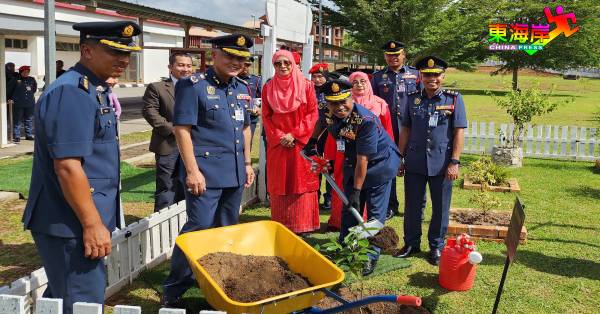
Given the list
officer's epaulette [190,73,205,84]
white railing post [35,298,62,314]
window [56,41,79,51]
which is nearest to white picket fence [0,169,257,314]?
white railing post [35,298,62,314]

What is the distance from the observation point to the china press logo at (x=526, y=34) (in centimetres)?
3809

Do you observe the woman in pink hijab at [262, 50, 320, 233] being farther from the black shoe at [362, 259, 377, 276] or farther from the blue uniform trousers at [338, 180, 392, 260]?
the black shoe at [362, 259, 377, 276]

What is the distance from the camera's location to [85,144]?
2.52 m

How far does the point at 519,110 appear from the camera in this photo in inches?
409

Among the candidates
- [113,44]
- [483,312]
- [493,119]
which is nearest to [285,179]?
[483,312]

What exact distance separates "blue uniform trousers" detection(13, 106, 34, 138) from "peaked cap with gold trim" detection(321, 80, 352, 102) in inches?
401

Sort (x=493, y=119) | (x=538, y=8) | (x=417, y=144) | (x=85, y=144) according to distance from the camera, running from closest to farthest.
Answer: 1. (x=85, y=144)
2. (x=417, y=144)
3. (x=493, y=119)
4. (x=538, y=8)

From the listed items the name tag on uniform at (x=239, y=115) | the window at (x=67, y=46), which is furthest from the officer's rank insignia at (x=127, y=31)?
the window at (x=67, y=46)

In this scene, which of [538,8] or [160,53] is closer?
[538,8]

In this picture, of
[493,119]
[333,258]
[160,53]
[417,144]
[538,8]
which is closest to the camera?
[333,258]

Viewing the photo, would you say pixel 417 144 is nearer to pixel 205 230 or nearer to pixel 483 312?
pixel 483 312

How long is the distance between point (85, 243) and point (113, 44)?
97 centimetres

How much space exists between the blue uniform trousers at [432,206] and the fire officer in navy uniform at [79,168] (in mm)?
3190

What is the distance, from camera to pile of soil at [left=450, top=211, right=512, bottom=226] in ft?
20.4
